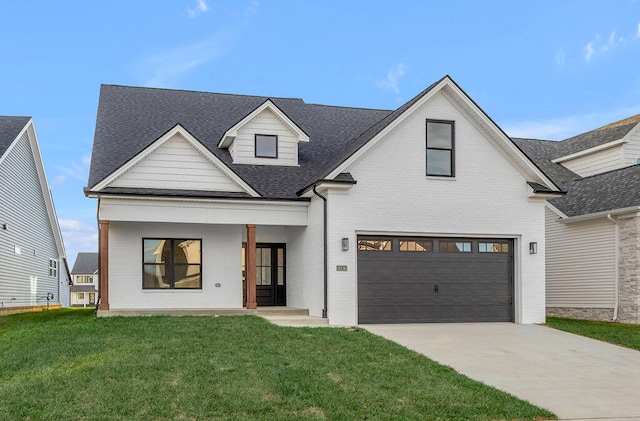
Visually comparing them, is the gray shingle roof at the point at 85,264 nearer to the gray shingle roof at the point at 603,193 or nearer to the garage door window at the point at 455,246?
the gray shingle roof at the point at 603,193

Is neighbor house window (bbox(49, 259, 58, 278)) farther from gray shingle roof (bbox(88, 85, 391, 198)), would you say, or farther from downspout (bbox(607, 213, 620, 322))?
downspout (bbox(607, 213, 620, 322))

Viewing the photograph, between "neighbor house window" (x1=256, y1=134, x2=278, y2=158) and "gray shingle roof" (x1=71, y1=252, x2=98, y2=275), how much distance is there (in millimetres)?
60212

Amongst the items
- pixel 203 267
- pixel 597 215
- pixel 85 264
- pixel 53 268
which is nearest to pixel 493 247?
pixel 597 215

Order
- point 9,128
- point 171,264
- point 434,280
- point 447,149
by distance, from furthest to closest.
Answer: point 9,128 → point 171,264 → point 447,149 → point 434,280

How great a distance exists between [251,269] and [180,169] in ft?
11.8

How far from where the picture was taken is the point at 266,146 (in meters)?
20.3

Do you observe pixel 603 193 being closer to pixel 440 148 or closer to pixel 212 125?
pixel 440 148

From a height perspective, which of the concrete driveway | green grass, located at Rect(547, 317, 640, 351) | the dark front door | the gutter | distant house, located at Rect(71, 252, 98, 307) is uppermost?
the gutter

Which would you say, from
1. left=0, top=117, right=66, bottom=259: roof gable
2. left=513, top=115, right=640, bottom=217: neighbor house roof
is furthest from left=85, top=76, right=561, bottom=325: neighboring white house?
left=0, top=117, right=66, bottom=259: roof gable

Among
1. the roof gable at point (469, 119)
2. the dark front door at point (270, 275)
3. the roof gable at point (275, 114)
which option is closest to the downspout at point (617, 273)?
the roof gable at point (469, 119)

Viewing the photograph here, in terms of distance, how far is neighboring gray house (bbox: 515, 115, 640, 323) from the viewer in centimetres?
1959

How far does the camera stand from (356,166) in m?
17.0

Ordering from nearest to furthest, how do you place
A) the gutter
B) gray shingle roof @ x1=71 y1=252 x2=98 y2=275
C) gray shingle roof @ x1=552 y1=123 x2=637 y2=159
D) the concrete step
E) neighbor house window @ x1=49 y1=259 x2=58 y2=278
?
the concrete step → the gutter → gray shingle roof @ x1=552 y1=123 x2=637 y2=159 → neighbor house window @ x1=49 y1=259 x2=58 y2=278 → gray shingle roof @ x1=71 y1=252 x2=98 y2=275

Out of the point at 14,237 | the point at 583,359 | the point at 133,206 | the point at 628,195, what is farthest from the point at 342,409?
the point at 14,237
